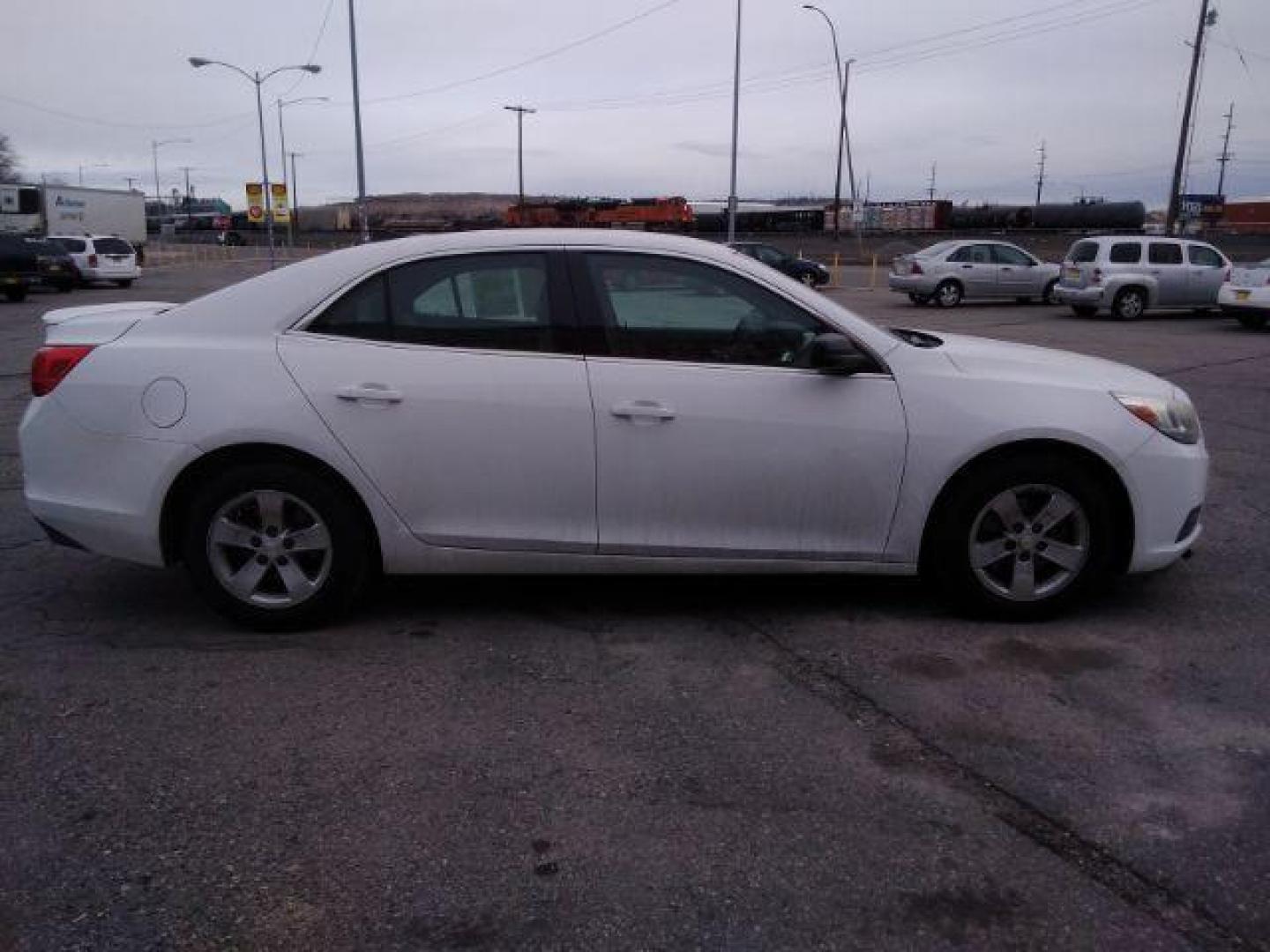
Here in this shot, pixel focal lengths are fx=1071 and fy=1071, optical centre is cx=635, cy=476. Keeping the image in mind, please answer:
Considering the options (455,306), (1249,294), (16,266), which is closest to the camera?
(455,306)

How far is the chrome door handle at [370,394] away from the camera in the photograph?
405 cm

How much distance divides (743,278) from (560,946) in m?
2.65

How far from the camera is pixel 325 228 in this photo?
106 m

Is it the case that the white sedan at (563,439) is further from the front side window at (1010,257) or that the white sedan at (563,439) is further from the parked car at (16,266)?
the parked car at (16,266)

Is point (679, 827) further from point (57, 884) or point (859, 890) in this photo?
point (57, 884)

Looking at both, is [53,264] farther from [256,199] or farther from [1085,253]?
[1085,253]

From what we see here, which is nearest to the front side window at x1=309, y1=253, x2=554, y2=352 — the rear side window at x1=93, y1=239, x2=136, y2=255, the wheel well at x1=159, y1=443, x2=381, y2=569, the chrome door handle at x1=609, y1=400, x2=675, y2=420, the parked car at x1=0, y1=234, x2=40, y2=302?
the chrome door handle at x1=609, y1=400, x2=675, y2=420

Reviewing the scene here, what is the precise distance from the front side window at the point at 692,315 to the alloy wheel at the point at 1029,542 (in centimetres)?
100

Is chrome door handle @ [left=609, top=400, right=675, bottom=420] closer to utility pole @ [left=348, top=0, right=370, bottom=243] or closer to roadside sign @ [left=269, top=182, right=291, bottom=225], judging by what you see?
utility pole @ [left=348, top=0, right=370, bottom=243]

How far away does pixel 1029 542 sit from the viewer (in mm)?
4262

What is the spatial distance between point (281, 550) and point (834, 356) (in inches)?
88.6

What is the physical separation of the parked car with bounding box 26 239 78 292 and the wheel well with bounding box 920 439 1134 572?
29.2 metres

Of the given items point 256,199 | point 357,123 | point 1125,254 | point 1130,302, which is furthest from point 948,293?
point 256,199

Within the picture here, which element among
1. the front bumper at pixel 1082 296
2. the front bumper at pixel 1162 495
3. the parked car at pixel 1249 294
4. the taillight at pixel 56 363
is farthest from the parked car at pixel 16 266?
the front bumper at pixel 1162 495
